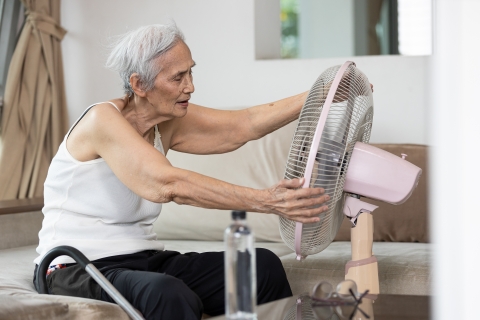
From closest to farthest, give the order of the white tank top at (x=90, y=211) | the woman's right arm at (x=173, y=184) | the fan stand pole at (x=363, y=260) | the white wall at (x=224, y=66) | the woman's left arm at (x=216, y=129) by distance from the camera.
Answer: the woman's right arm at (x=173, y=184) < the fan stand pole at (x=363, y=260) < the white tank top at (x=90, y=211) < the woman's left arm at (x=216, y=129) < the white wall at (x=224, y=66)

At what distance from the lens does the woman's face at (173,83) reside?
1.82 metres

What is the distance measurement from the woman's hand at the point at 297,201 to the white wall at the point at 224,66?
135cm

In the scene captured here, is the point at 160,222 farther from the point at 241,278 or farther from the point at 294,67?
the point at 241,278

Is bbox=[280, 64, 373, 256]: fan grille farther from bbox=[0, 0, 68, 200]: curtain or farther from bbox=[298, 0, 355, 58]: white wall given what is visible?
bbox=[298, 0, 355, 58]: white wall

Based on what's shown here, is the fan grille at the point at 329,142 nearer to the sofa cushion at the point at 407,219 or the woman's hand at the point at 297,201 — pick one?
the woman's hand at the point at 297,201

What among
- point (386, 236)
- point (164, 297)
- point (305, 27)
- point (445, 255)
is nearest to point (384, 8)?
point (305, 27)

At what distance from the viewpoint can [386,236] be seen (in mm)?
2510

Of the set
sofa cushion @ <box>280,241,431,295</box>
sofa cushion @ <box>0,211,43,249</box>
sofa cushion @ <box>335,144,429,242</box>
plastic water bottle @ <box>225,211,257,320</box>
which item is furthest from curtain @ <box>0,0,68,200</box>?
plastic water bottle @ <box>225,211,257,320</box>

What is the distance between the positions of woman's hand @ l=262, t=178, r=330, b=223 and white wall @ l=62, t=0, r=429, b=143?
1.35 metres

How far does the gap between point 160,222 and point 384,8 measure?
483 cm

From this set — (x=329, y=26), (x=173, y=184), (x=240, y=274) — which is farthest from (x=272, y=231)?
(x=329, y=26)

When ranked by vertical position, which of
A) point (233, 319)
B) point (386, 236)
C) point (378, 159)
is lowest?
point (386, 236)

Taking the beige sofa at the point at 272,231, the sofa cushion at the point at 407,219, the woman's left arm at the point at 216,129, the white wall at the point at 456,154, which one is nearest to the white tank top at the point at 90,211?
the beige sofa at the point at 272,231

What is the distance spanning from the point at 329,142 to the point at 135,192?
20.8 inches
